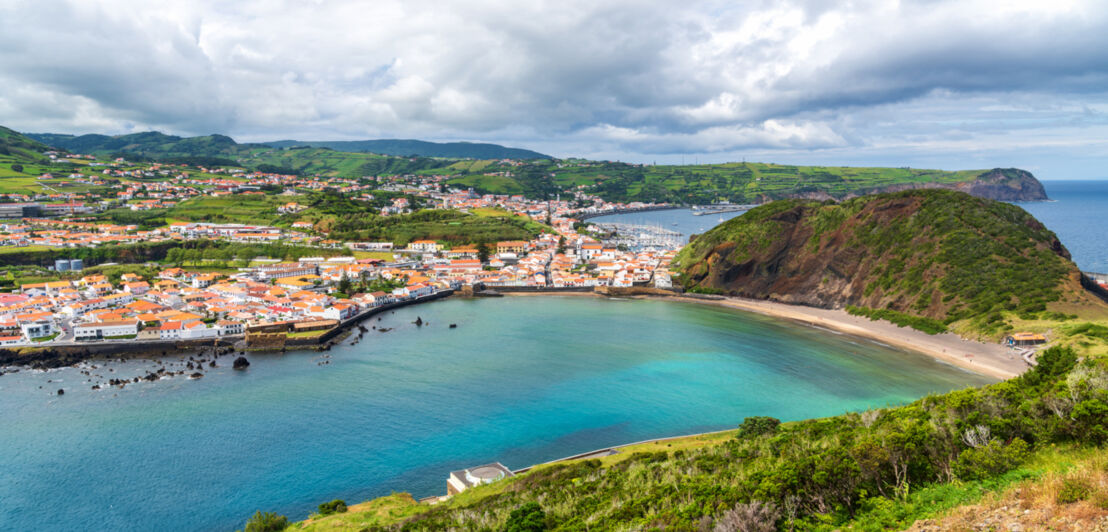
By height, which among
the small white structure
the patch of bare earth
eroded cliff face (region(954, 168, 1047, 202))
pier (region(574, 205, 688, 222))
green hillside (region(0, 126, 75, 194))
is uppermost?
eroded cliff face (region(954, 168, 1047, 202))

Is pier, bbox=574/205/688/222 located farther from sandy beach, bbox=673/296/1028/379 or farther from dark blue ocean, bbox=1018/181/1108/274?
dark blue ocean, bbox=1018/181/1108/274

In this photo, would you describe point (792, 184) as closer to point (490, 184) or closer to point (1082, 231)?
point (1082, 231)

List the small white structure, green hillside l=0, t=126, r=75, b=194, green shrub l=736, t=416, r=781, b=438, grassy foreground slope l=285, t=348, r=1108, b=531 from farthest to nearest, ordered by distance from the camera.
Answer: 1. green hillside l=0, t=126, r=75, b=194
2. green shrub l=736, t=416, r=781, b=438
3. the small white structure
4. grassy foreground slope l=285, t=348, r=1108, b=531

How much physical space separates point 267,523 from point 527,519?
9.48 m

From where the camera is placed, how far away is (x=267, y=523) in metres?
16.9

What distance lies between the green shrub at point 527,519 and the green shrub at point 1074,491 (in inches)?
373

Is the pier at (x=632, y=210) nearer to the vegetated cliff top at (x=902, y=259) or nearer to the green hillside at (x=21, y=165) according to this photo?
the vegetated cliff top at (x=902, y=259)

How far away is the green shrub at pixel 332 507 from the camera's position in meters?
18.1

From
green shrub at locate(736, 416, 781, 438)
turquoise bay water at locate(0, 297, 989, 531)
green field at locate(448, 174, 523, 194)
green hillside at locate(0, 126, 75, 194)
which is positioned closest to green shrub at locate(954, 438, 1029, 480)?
green shrub at locate(736, 416, 781, 438)

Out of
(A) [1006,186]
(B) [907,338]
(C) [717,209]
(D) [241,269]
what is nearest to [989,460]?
(B) [907,338]

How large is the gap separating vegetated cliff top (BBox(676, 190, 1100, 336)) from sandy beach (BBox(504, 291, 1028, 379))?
5.27ft

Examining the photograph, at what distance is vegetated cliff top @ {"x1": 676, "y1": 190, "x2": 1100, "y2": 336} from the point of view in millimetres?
40969

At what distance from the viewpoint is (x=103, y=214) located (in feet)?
271

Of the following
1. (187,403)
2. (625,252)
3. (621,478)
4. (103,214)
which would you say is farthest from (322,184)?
(621,478)
